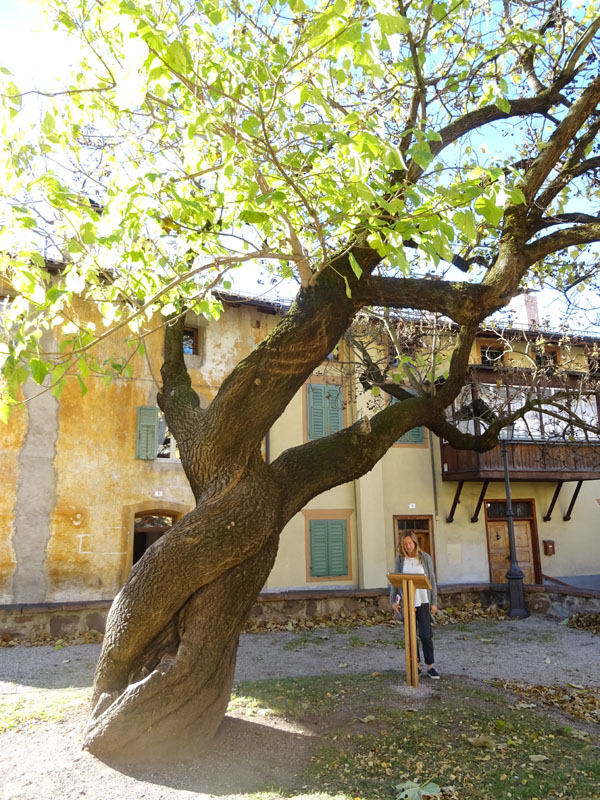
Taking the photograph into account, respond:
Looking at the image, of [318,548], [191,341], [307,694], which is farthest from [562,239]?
[318,548]

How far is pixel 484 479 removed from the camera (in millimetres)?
16281

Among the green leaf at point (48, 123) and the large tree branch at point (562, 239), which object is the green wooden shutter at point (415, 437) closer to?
the large tree branch at point (562, 239)

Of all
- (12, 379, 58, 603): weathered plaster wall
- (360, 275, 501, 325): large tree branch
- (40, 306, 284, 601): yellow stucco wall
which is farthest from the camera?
(40, 306, 284, 601): yellow stucco wall

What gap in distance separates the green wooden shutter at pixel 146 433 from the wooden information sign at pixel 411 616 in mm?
8843

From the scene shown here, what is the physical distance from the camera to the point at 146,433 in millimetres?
14289

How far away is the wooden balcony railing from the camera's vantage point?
15.9 metres

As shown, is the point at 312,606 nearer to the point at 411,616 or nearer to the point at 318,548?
the point at 318,548

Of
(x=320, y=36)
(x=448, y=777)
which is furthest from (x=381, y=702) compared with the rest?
(x=320, y=36)

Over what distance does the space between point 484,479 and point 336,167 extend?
12.2 m

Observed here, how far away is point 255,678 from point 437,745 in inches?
133

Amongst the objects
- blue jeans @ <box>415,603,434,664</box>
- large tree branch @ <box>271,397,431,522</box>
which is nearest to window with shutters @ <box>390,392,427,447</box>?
blue jeans @ <box>415,603,434,664</box>

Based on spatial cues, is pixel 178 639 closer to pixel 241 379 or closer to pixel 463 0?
pixel 241 379

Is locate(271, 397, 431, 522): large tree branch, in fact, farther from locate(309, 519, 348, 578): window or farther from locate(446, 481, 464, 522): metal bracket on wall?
locate(446, 481, 464, 522): metal bracket on wall

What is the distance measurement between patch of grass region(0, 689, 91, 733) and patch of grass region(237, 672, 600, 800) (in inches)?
73.7
